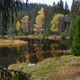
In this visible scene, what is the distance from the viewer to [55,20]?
13288 cm

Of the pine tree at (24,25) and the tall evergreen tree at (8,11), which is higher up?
the tall evergreen tree at (8,11)

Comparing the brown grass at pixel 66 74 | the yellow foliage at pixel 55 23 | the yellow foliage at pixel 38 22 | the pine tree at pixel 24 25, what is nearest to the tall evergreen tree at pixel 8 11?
the brown grass at pixel 66 74

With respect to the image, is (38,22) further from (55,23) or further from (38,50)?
(38,50)

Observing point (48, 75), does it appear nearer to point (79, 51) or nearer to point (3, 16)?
point (79, 51)

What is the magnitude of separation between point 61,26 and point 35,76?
10710 centimetres

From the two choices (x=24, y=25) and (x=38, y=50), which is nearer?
(x=38, y=50)

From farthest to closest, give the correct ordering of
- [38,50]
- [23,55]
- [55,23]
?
[55,23] → [38,50] → [23,55]

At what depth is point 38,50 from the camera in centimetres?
7181

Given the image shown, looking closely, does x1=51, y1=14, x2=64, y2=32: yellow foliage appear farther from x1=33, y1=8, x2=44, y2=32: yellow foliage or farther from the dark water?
the dark water

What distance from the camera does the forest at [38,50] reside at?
5.03 metres

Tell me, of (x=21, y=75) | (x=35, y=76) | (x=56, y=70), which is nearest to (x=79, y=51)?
(x=56, y=70)

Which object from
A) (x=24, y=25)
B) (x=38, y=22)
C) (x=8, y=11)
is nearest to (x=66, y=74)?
(x=8, y=11)

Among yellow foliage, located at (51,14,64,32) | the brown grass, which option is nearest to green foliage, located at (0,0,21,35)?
the brown grass

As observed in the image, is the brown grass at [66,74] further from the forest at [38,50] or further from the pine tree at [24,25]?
the pine tree at [24,25]
